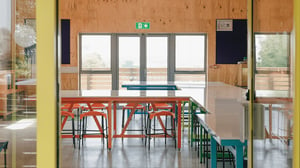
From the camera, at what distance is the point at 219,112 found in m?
3.67

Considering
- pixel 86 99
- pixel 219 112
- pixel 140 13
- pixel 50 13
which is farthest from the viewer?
pixel 140 13

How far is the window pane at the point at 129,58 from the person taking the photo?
10281 mm

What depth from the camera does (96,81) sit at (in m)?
10.2

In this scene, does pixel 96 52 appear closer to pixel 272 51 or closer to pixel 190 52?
pixel 190 52

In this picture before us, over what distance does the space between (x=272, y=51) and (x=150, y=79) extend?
28.7 ft

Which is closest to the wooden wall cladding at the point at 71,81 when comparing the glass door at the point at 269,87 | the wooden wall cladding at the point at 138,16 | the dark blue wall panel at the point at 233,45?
the wooden wall cladding at the point at 138,16

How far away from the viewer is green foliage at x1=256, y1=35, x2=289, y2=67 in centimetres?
163

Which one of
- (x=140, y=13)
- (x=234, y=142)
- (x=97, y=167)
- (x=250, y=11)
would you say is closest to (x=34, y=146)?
(x=250, y=11)

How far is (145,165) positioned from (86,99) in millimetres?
1414

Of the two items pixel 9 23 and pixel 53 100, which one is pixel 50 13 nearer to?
pixel 9 23

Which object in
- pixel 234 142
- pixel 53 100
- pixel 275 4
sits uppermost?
pixel 275 4

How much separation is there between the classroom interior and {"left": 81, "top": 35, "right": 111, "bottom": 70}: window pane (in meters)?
0.03

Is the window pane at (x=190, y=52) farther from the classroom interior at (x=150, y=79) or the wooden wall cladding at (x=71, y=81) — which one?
the wooden wall cladding at (x=71, y=81)

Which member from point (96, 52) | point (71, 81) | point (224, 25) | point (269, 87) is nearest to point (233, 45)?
point (224, 25)
